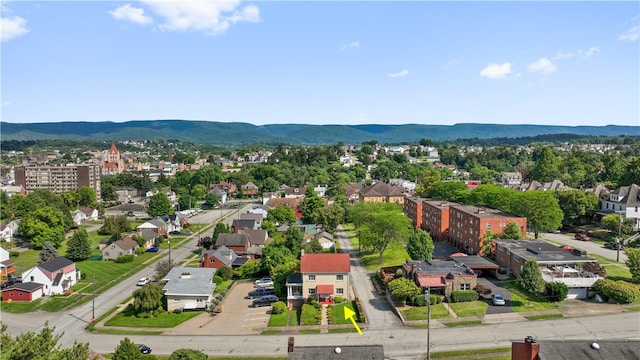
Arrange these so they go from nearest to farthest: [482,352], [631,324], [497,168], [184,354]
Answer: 1. [184,354]
2. [482,352]
3. [631,324]
4. [497,168]

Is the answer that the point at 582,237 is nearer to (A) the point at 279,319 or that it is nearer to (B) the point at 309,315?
(B) the point at 309,315

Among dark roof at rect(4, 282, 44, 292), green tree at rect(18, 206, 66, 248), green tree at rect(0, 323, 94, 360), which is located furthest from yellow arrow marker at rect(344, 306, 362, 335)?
green tree at rect(18, 206, 66, 248)

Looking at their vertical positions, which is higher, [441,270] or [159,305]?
[441,270]

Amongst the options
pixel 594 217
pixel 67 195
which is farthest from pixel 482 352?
pixel 67 195

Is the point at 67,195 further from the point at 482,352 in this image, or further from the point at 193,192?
the point at 482,352

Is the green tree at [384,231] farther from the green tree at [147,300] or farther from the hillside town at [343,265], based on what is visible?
the green tree at [147,300]

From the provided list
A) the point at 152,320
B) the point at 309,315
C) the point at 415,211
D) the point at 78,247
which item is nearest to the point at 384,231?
the point at 309,315
